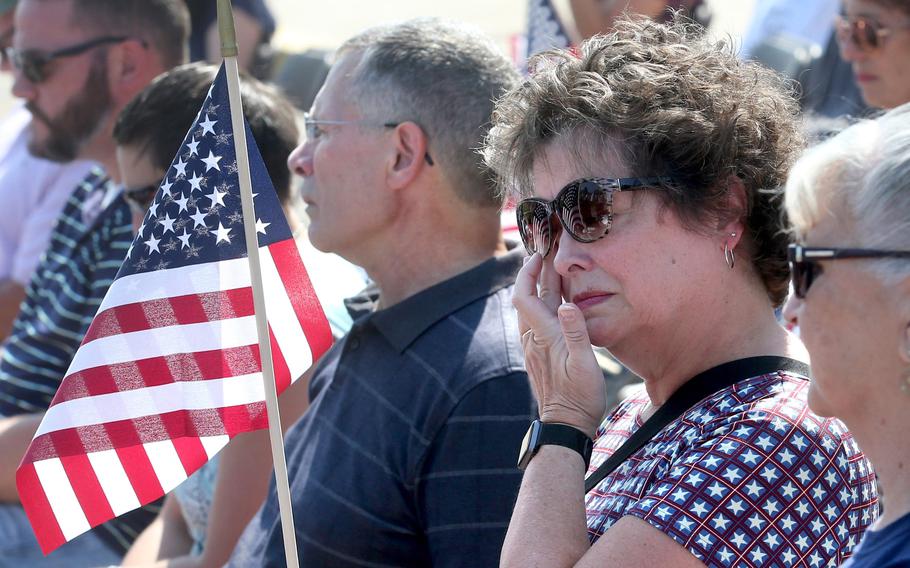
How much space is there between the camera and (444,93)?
9.93 feet

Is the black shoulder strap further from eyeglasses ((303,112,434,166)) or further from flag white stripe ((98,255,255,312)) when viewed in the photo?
eyeglasses ((303,112,434,166))

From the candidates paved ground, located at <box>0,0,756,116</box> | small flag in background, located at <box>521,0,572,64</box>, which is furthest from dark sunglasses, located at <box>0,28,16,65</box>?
paved ground, located at <box>0,0,756,116</box>

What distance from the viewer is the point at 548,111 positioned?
2.25 meters

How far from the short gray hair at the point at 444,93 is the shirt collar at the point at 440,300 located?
187 mm

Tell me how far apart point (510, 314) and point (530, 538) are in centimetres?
93

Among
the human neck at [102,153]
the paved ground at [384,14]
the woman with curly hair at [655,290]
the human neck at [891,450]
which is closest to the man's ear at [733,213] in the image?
the woman with curly hair at [655,290]

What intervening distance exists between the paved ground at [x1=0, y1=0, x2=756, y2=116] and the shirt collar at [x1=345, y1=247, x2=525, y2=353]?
34.2 feet

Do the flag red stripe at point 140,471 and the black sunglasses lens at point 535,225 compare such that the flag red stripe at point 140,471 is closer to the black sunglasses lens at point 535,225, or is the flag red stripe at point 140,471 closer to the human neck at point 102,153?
the black sunglasses lens at point 535,225

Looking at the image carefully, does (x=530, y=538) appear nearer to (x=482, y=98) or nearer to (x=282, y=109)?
(x=482, y=98)

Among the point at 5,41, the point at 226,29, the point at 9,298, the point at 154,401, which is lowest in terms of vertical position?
the point at 9,298

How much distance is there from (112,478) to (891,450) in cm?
151

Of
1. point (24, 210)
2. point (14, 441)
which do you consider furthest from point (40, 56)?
point (14, 441)

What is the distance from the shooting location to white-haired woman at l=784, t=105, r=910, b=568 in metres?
1.54

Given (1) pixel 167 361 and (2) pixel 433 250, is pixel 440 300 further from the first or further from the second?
(1) pixel 167 361
